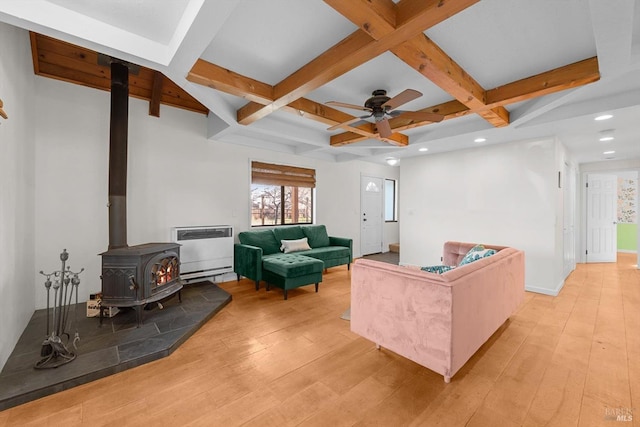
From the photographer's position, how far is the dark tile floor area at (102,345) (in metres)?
1.80

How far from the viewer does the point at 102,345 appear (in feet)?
7.51

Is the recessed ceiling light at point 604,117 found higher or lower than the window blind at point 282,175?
higher

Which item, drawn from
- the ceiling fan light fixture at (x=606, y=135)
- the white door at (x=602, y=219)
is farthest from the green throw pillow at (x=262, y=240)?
the white door at (x=602, y=219)

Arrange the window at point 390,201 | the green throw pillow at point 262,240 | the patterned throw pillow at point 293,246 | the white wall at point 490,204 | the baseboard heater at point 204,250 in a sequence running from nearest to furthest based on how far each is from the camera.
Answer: the baseboard heater at point 204,250, the white wall at point 490,204, the green throw pillow at point 262,240, the patterned throw pillow at point 293,246, the window at point 390,201

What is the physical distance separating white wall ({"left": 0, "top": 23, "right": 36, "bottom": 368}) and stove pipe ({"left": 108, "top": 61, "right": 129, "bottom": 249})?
0.66 meters

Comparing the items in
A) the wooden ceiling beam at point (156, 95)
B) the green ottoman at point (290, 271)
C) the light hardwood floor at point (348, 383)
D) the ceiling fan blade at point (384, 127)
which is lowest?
the light hardwood floor at point (348, 383)

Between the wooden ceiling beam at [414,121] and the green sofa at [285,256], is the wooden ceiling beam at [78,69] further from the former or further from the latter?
the wooden ceiling beam at [414,121]

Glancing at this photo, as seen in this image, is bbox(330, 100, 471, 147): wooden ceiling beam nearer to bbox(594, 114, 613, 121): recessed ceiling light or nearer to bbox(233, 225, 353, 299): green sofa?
bbox(594, 114, 613, 121): recessed ceiling light

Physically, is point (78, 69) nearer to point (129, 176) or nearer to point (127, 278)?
point (129, 176)

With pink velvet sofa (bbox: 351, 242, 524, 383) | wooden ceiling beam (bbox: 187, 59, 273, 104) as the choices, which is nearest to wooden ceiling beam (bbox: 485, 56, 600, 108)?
pink velvet sofa (bbox: 351, 242, 524, 383)

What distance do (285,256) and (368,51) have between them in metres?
3.21

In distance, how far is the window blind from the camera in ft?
16.1

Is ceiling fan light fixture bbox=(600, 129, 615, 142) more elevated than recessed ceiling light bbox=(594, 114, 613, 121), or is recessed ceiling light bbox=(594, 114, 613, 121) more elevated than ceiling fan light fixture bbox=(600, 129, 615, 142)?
ceiling fan light fixture bbox=(600, 129, 615, 142)

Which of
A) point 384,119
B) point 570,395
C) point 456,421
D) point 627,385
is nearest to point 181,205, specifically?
point 384,119
